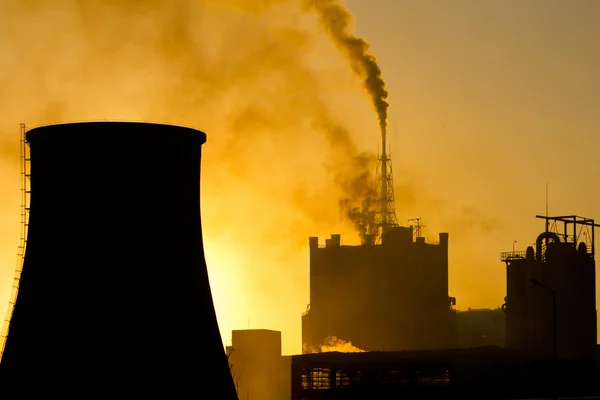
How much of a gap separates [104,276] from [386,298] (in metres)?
62.6

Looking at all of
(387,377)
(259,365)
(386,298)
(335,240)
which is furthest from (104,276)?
(335,240)

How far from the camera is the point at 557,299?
57.6 metres

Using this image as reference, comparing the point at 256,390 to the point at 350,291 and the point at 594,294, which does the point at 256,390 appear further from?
the point at 594,294

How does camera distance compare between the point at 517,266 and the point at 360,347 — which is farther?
the point at 360,347

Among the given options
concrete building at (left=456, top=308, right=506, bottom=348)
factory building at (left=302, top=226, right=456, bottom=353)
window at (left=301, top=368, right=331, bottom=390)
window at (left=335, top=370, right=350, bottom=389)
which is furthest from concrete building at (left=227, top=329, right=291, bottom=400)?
window at (left=335, top=370, right=350, bottom=389)

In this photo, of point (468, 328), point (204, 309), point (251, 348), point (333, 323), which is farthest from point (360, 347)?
point (204, 309)

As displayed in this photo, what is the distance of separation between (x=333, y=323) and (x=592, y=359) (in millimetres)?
26922

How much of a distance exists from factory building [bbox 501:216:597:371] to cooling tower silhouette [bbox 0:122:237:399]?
129ft

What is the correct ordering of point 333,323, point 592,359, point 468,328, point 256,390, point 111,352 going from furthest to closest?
1. point 468,328
2. point 333,323
3. point 256,390
4. point 592,359
5. point 111,352

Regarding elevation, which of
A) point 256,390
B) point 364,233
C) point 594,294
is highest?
point 364,233

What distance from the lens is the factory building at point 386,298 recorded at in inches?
3147

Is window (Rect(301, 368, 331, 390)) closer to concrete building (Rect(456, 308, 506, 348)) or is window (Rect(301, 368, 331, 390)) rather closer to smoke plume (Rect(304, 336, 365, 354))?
smoke plume (Rect(304, 336, 365, 354))

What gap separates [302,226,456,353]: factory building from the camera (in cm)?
7994

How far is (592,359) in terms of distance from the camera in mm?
58000
